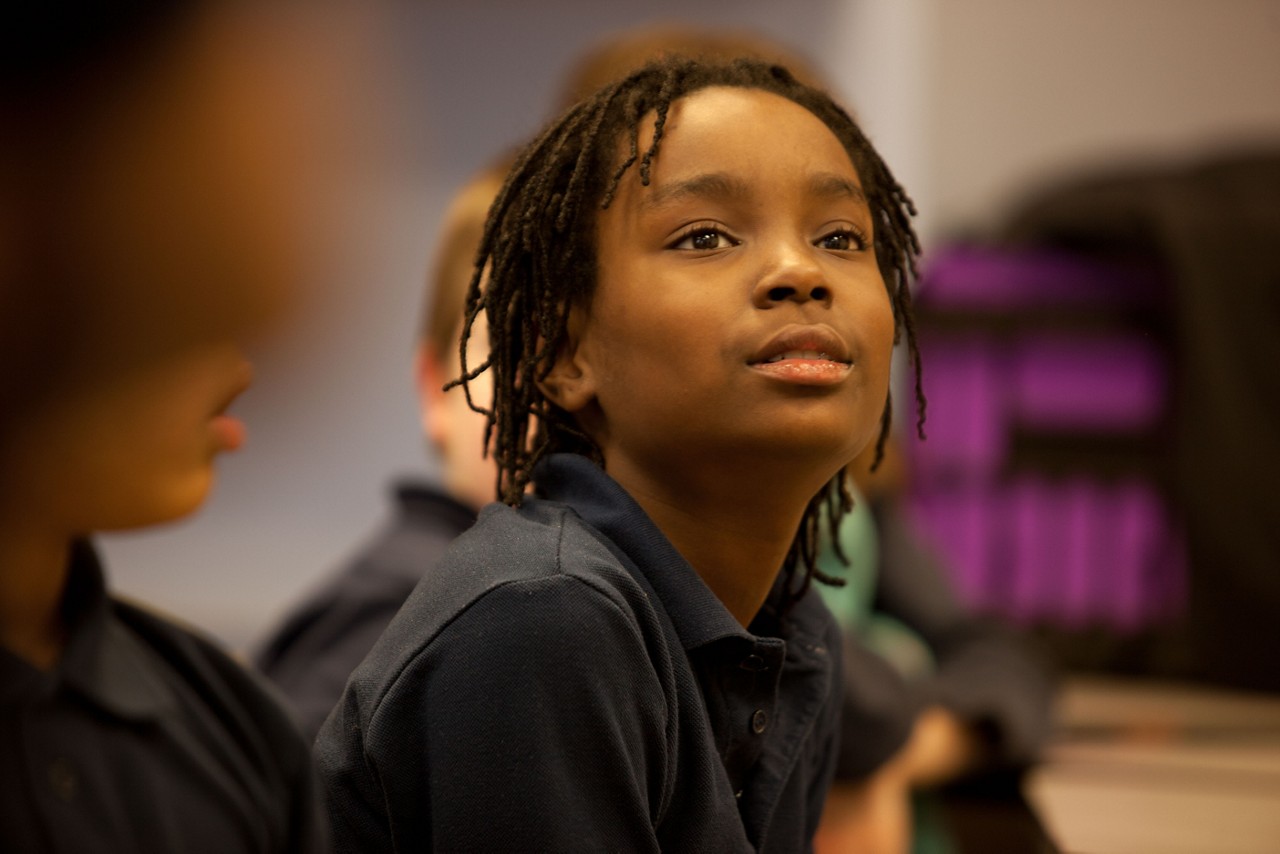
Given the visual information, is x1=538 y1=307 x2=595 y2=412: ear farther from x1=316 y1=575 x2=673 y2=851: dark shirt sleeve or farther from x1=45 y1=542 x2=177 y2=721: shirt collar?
x1=45 y1=542 x2=177 y2=721: shirt collar

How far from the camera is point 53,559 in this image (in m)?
0.48

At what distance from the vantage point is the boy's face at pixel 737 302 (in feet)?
1.85

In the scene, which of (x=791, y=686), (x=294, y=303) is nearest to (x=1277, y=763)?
(x=791, y=686)

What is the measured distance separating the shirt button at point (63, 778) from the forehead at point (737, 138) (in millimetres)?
317

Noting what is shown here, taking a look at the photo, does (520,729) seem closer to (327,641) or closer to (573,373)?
(573,373)

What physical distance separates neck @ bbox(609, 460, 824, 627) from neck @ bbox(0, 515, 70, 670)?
0.24 m

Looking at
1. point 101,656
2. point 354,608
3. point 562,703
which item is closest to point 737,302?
point 562,703

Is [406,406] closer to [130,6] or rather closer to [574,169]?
[574,169]

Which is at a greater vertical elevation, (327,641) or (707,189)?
(707,189)

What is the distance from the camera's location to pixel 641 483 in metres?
0.61

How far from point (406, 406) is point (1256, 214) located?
1.10 metres

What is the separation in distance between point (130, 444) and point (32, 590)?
8 cm

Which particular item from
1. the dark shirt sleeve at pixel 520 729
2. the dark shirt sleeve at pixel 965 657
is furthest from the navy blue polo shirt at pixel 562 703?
the dark shirt sleeve at pixel 965 657

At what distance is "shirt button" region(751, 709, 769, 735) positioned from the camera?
619mm
